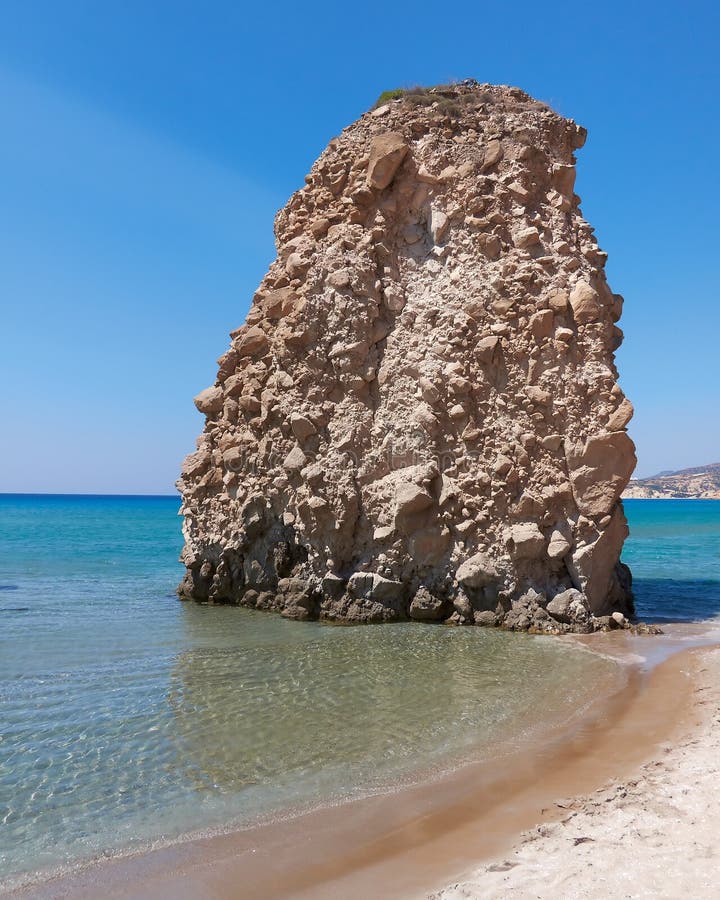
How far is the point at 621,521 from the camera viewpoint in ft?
48.2

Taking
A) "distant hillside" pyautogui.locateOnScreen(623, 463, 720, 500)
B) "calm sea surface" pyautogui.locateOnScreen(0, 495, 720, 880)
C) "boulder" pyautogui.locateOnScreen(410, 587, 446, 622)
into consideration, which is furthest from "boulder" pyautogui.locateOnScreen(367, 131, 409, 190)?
"distant hillside" pyautogui.locateOnScreen(623, 463, 720, 500)

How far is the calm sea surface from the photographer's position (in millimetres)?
6422

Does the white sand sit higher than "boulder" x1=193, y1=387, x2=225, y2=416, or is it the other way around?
"boulder" x1=193, y1=387, x2=225, y2=416

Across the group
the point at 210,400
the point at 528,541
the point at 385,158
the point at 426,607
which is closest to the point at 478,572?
the point at 528,541

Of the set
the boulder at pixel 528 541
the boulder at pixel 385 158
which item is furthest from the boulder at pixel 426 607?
the boulder at pixel 385 158

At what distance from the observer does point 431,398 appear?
1573 centimetres

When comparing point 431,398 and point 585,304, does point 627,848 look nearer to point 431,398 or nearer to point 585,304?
point 431,398

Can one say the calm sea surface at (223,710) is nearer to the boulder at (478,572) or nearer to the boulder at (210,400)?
the boulder at (478,572)

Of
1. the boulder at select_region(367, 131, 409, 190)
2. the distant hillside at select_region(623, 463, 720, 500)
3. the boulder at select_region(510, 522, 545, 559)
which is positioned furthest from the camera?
the distant hillside at select_region(623, 463, 720, 500)

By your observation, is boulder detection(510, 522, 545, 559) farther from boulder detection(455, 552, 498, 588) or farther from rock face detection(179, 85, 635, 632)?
boulder detection(455, 552, 498, 588)

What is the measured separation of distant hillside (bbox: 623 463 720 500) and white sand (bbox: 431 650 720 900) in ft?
569

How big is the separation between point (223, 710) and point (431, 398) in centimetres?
869

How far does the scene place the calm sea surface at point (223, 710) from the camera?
21.1 feet

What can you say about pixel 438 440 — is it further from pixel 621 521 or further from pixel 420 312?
pixel 621 521
